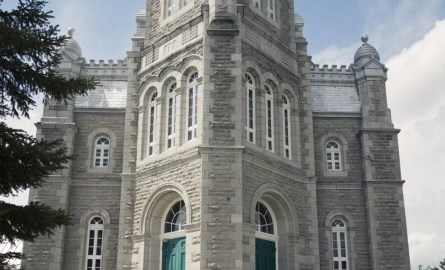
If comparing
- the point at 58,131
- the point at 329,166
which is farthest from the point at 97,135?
the point at 329,166

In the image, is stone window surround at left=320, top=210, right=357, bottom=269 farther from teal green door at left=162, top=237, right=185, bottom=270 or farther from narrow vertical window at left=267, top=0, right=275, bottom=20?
narrow vertical window at left=267, top=0, right=275, bottom=20

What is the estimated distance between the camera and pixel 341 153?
2302 cm

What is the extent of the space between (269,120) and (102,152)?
22.5ft

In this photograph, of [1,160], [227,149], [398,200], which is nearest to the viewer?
[1,160]

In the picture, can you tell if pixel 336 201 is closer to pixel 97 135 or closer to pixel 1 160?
pixel 97 135

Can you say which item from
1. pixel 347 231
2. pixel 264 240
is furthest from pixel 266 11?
pixel 347 231

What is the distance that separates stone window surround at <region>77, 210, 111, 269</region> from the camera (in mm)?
20750

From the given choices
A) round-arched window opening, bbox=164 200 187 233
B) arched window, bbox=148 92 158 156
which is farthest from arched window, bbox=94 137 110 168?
round-arched window opening, bbox=164 200 187 233

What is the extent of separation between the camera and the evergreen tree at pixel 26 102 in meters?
9.39

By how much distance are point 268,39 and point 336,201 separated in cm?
680

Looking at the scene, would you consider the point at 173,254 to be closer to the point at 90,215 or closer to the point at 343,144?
the point at 90,215

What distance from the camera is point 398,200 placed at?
22.0m

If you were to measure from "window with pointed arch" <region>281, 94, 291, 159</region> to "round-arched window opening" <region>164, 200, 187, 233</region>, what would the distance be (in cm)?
419

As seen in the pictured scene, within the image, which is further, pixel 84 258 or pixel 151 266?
pixel 84 258
